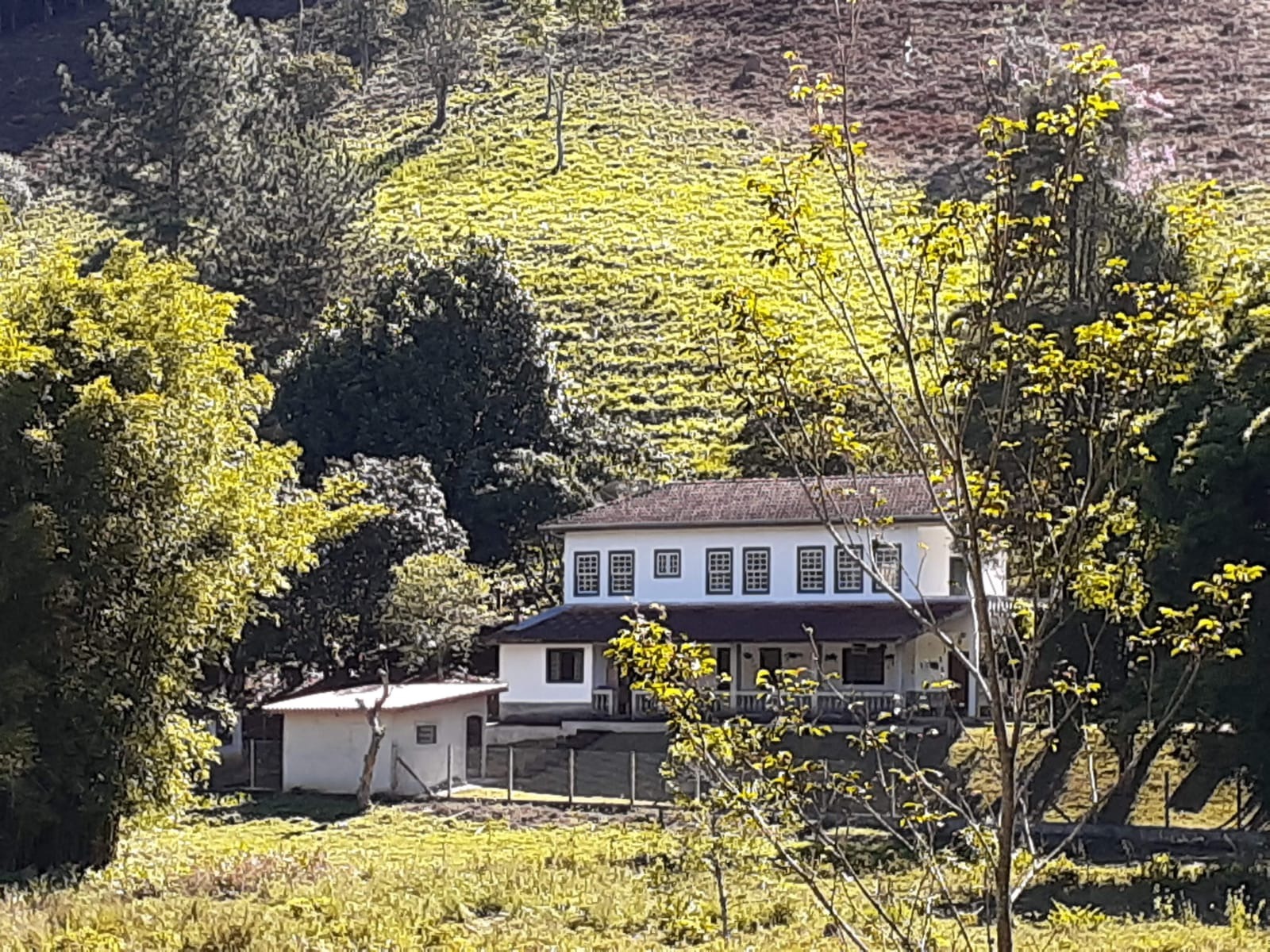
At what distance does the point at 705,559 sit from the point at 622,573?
7.49ft

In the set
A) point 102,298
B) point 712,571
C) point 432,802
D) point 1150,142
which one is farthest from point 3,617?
point 1150,142

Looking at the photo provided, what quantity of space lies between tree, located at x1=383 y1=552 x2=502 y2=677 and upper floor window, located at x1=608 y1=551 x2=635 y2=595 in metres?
3.24

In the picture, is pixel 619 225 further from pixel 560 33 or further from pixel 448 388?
pixel 560 33

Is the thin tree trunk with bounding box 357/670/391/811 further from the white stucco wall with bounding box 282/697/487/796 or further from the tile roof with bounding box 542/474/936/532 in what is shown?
the tile roof with bounding box 542/474/936/532

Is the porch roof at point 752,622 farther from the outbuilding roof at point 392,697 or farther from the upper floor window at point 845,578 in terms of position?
the outbuilding roof at point 392,697

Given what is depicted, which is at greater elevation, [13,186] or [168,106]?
[168,106]

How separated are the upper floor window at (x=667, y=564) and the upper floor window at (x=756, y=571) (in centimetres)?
169

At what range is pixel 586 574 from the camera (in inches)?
1859

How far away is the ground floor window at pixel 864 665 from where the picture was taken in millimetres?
43966

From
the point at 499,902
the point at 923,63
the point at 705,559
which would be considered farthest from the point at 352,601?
the point at 923,63

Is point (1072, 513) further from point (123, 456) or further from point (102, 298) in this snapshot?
point (102, 298)

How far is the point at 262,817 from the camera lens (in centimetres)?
3344

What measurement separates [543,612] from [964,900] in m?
27.3

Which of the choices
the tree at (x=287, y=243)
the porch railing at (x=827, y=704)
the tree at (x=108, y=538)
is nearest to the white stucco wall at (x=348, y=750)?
the porch railing at (x=827, y=704)
